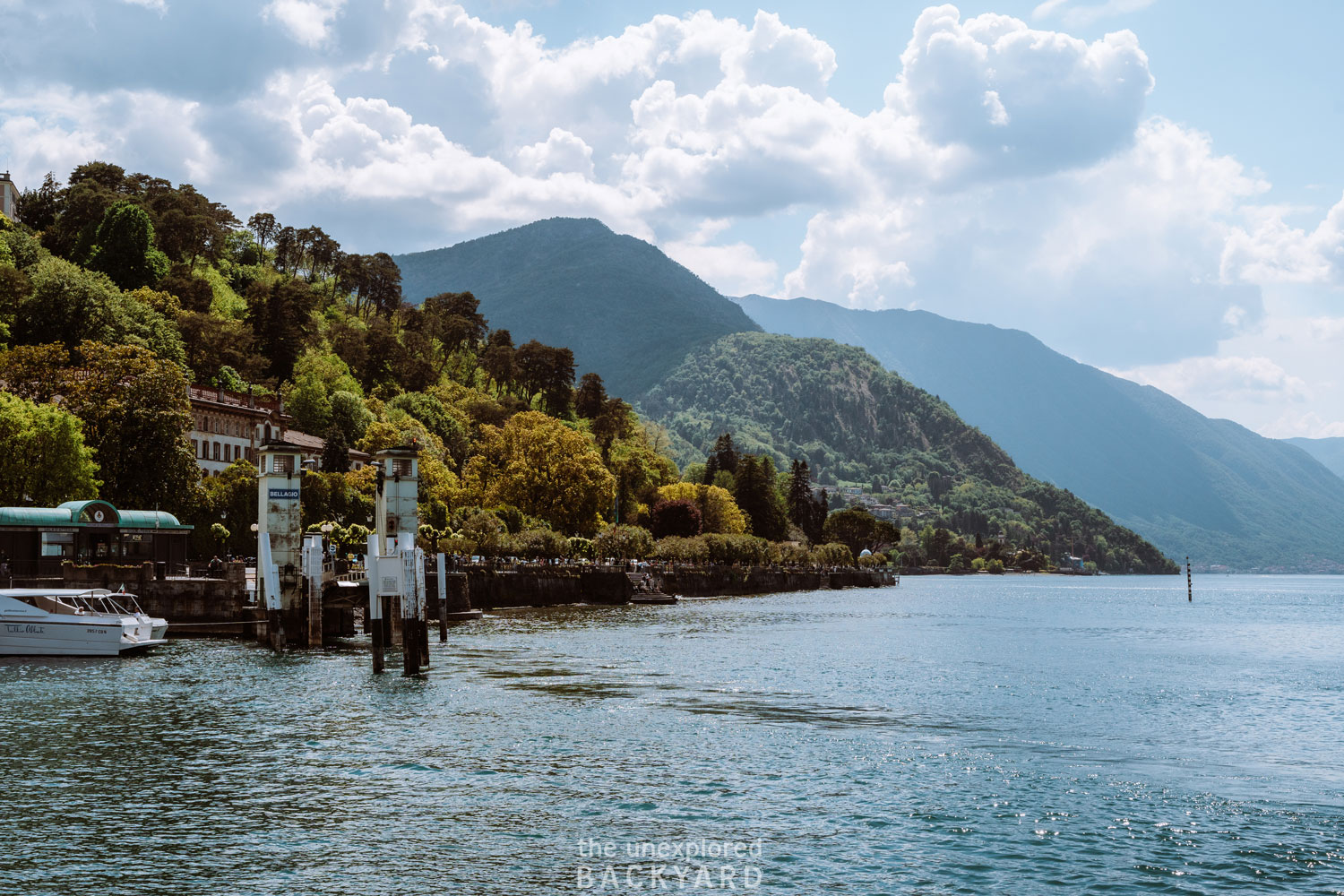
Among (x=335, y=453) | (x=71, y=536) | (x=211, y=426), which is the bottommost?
(x=71, y=536)

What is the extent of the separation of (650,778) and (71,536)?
55.3 meters

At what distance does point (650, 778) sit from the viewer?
33156 mm

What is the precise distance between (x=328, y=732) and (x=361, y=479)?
313ft

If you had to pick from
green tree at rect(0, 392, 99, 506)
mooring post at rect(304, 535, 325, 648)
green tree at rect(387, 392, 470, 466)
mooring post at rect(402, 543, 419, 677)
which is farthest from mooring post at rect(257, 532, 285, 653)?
green tree at rect(387, 392, 470, 466)

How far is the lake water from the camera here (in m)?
24.4

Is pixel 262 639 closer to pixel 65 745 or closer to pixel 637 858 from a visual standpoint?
pixel 65 745

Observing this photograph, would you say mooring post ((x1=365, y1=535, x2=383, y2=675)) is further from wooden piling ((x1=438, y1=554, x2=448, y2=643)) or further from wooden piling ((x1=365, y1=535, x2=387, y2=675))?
wooden piling ((x1=438, y1=554, x2=448, y2=643))

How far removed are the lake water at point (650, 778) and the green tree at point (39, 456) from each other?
22.3 meters

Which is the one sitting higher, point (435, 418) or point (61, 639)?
point (435, 418)

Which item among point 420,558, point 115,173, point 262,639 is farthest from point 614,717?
point 115,173

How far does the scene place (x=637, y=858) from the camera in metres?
25.2

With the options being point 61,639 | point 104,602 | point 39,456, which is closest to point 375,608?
point 61,639

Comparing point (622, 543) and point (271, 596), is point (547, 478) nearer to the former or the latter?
point (622, 543)

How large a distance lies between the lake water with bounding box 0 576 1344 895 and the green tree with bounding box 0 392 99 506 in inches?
876
